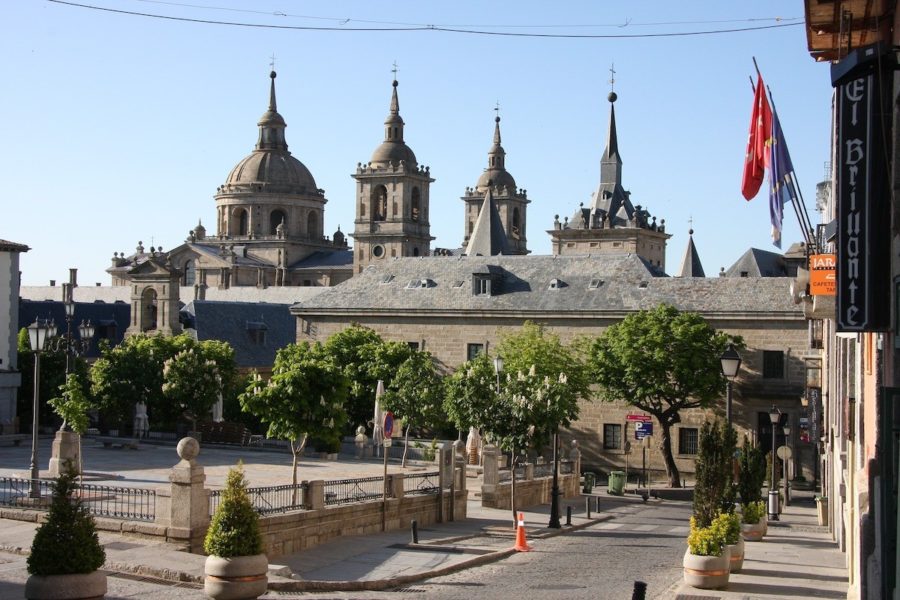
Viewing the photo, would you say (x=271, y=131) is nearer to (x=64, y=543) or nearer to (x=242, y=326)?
(x=242, y=326)

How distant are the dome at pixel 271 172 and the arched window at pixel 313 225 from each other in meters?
2.64

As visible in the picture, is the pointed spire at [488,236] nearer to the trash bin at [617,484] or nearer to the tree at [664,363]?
the tree at [664,363]

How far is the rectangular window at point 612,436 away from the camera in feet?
175

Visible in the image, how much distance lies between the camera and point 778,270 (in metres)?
78.2

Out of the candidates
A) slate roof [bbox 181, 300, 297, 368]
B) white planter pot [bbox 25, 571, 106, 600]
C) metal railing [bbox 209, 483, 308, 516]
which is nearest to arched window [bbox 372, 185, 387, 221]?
slate roof [bbox 181, 300, 297, 368]

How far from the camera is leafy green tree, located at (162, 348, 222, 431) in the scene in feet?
Answer: 157

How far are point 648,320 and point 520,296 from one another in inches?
363

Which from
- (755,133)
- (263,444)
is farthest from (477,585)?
(263,444)

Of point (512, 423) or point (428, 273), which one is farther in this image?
point (428, 273)

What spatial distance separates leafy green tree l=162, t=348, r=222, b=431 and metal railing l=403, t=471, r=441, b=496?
16.2 metres

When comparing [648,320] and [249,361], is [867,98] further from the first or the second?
[249,361]

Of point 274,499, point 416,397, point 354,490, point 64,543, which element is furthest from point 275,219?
point 64,543

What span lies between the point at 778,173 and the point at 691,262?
280 feet

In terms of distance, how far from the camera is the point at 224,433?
4700 cm
